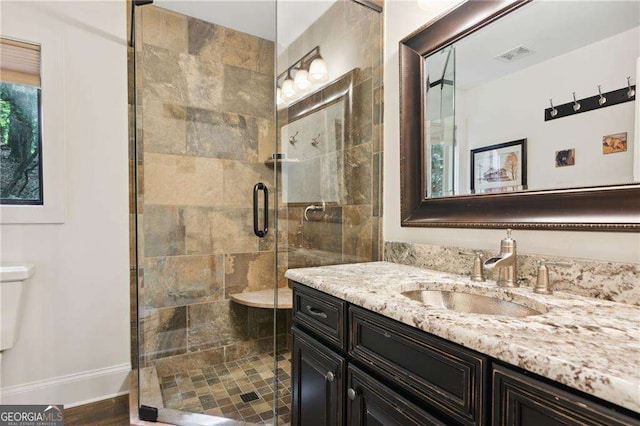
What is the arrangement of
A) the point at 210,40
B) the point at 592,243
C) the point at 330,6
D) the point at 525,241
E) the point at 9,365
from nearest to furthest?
the point at 592,243
the point at 525,241
the point at 9,365
the point at 330,6
the point at 210,40

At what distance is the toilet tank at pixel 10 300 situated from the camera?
1636mm

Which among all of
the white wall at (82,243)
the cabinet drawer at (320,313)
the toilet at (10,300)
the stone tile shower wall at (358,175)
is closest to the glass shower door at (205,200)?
the white wall at (82,243)

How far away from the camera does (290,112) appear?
2084 millimetres

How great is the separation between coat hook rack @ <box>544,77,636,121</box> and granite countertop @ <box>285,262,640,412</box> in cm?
58

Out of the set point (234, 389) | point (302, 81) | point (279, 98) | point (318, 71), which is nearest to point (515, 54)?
point (318, 71)

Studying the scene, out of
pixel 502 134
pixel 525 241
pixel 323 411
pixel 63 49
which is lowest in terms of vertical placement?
Result: pixel 323 411

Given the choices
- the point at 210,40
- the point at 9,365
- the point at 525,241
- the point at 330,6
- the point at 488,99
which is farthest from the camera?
the point at 210,40

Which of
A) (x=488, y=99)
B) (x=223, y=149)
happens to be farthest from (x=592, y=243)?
(x=223, y=149)

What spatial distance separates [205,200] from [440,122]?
1703 millimetres

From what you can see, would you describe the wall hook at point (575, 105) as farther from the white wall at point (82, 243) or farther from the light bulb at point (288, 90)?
the white wall at point (82, 243)

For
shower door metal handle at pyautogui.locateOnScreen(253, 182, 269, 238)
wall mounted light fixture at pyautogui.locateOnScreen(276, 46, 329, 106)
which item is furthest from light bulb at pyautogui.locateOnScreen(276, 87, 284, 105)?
shower door metal handle at pyautogui.locateOnScreen(253, 182, 269, 238)

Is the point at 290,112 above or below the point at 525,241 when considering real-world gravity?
above

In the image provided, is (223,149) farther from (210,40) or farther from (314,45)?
(314,45)

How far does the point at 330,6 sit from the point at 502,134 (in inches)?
55.1
